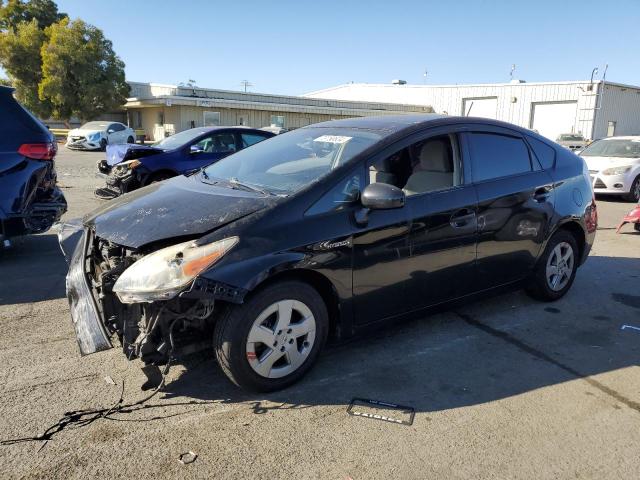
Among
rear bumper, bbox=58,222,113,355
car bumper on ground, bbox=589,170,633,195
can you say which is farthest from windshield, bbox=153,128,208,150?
car bumper on ground, bbox=589,170,633,195

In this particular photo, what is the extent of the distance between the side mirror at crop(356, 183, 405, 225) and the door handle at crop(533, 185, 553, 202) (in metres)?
1.76

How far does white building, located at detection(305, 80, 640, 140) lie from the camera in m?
35.3

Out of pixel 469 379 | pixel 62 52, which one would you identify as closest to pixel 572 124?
pixel 62 52

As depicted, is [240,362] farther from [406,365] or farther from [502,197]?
[502,197]

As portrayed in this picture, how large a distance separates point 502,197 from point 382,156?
1.23 m

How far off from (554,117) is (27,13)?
4048cm

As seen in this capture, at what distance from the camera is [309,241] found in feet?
10.3

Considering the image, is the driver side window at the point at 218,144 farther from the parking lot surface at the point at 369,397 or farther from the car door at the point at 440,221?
the car door at the point at 440,221

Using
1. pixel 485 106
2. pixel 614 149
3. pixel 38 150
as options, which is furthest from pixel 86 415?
pixel 485 106

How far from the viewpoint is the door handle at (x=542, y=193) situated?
178 inches

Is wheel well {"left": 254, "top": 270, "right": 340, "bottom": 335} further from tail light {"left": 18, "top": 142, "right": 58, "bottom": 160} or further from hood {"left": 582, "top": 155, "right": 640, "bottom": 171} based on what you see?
hood {"left": 582, "top": 155, "right": 640, "bottom": 171}

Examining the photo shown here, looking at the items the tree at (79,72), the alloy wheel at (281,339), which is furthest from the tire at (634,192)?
the tree at (79,72)

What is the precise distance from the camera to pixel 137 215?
130 inches

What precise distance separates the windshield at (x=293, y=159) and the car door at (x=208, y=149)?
5.80 metres
